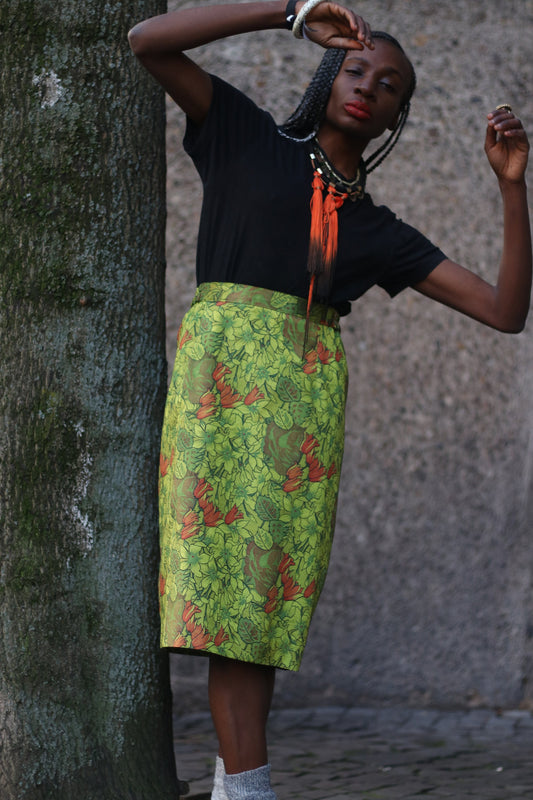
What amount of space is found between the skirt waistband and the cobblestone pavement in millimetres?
1464

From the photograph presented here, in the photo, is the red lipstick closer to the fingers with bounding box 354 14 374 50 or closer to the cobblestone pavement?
the fingers with bounding box 354 14 374 50

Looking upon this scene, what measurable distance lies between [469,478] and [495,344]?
0.56 m

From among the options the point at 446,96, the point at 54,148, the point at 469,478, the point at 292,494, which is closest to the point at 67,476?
the point at 292,494

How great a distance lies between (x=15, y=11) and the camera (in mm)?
2883

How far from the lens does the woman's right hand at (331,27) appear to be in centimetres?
243

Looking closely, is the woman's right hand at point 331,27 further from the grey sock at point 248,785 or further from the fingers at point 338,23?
the grey sock at point 248,785

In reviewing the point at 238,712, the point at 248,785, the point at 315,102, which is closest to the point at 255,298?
the point at 315,102

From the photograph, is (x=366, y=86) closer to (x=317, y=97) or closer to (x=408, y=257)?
(x=317, y=97)

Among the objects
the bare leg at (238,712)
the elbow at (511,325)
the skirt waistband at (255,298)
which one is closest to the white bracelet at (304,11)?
the skirt waistband at (255,298)

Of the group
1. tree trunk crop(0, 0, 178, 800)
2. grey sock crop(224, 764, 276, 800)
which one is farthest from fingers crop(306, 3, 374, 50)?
grey sock crop(224, 764, 276, 800)

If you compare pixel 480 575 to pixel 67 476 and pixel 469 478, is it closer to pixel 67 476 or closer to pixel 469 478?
pixel 469 478

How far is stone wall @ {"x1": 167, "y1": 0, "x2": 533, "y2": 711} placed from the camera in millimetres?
4750

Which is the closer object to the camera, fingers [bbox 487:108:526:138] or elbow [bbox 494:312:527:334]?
fingers [bbox 487:108:526:138]

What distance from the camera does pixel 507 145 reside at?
8.80 ft
